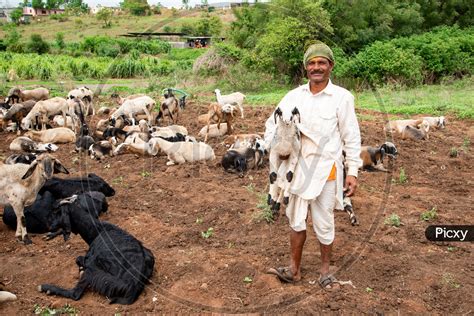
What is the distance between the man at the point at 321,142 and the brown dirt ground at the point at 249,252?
72cm

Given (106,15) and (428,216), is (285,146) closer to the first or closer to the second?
(428,216)

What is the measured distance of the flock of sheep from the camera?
414 cm

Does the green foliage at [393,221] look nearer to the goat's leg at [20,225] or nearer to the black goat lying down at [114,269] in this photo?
the black goat lying down at [114,269]

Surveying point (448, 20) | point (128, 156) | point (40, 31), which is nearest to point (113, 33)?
point (40, 31)

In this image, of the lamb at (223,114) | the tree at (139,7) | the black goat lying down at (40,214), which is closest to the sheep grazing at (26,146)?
the lamb at (223,114)

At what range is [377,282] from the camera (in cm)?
422

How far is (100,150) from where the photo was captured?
8.90 metres

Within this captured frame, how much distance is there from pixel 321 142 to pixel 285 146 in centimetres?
31

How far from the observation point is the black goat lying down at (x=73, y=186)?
6.16 metres

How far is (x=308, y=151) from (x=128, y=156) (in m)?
5.87

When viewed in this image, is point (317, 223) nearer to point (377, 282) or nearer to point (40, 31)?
point (377, 282)

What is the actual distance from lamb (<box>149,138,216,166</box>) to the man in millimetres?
4620

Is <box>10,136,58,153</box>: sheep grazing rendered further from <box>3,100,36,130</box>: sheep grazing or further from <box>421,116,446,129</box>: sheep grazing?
<box>421,116,446,129</box>: sheep grazing

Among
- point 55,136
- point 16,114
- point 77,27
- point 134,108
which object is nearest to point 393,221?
point 55,136
